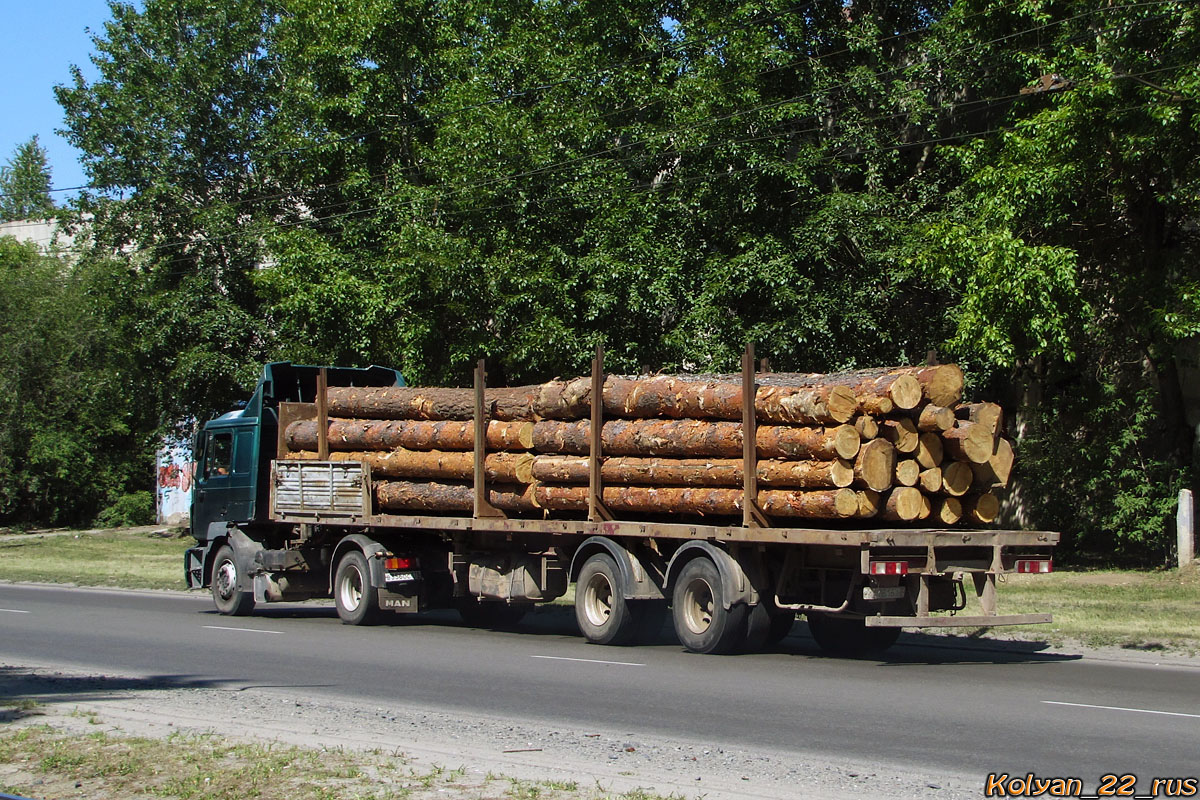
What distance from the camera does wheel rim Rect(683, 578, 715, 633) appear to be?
14.0 metres

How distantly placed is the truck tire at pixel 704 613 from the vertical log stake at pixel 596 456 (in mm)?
1415

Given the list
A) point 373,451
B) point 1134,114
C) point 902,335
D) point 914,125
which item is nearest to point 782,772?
point 373,451

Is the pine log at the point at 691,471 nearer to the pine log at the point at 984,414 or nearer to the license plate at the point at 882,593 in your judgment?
the license plate at the point at 882,593

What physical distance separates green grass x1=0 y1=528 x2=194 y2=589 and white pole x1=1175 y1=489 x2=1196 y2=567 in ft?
60.0

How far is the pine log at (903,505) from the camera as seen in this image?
511 inches

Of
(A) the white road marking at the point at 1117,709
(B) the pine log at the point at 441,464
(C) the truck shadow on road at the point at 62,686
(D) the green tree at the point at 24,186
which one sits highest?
(D) the green tree at the point at 24,186

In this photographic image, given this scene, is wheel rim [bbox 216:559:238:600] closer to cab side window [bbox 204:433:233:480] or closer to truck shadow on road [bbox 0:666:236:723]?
cab side window [bbox 204:433:233:480]

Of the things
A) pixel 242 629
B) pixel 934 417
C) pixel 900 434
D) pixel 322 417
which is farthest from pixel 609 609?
pixel 322 417

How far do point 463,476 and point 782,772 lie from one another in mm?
9706

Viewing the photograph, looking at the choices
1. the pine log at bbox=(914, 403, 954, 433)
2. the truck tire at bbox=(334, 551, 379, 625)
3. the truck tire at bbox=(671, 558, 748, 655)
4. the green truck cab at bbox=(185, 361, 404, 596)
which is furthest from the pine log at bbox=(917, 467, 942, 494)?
the green truck cab at bbox=(185, 361, 404, 596)

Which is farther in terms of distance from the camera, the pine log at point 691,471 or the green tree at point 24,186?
the green tree at point 24,186

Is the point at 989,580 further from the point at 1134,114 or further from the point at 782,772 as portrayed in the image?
the point at 1134,114

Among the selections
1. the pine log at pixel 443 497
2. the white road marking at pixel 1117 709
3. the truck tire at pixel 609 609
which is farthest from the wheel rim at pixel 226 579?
the white road marking at pixel 1117 709

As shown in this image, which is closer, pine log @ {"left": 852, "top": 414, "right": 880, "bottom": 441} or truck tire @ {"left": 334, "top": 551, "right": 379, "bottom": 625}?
pine log @ {"left": 852, "top": 414, "right": 880, "bottom": 441}
